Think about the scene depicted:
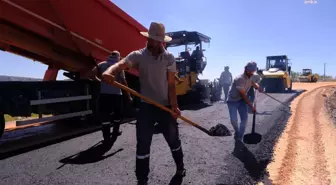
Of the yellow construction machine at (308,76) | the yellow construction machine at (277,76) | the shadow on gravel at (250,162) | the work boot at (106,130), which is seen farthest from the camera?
the yellow construction machine at (308,76)

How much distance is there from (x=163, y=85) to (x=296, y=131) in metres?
4.63

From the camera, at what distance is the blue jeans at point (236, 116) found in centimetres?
468

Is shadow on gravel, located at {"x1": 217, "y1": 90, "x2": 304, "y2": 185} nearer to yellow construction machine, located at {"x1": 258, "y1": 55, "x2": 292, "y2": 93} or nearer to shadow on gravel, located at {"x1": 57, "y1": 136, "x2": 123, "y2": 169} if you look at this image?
shadow on gravel, located at {"x1": 57, "y1": 136, "x2": 123, "y2": 169}

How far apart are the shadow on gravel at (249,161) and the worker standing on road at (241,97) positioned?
0.95 feet

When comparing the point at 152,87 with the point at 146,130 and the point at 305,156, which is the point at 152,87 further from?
the point at 305,156

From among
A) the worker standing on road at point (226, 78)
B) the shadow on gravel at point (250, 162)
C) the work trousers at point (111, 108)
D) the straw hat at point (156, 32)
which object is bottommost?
the shadow on gravel at point (250, 162)

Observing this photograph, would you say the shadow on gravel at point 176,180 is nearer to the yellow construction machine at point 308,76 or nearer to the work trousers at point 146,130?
the work trousers at point 146,130

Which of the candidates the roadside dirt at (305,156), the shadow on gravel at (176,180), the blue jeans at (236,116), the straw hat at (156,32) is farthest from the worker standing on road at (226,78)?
the straw hat at (156,32)

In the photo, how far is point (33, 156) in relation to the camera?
394 centimetres

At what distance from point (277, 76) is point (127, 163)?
15164 mm

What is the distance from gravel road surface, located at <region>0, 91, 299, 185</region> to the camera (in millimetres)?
3150

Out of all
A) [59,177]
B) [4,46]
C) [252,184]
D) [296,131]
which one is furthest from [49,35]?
[296,131]

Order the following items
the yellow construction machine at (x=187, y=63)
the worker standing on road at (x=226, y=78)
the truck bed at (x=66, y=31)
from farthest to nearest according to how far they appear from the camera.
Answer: the worker standing on road at (x=226, y=78), the yellow construction machine at (x=187, y=63), the truck bed at (x=66, y=31)

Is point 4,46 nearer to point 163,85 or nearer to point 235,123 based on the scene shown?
point 163,85
